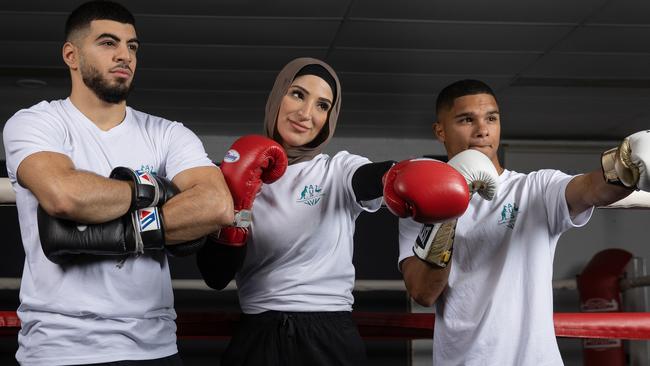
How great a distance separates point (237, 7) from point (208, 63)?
1.06m

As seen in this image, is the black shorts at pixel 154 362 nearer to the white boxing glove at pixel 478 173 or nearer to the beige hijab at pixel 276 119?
the beige hijab at pixel 276 119

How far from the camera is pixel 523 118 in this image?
21.6ft

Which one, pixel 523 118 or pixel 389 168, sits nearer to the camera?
pixel 389 168

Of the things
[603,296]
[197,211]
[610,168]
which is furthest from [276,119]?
[603,296]

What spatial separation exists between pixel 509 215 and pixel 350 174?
353 mm

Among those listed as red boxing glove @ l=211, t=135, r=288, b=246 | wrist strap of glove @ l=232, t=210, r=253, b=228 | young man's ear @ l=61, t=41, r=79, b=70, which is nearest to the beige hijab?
red boxing glove @ l=211, t=135, r=288, b=246

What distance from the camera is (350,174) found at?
5.45ft

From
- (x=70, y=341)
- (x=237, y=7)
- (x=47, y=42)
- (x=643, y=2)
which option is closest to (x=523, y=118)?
(x=643, y=2)

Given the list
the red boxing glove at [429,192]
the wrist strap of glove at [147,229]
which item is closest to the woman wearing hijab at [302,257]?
the red boxing glove at [429,192]

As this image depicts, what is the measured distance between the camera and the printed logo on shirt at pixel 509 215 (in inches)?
67.1

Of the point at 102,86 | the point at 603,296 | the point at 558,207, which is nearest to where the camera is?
the point at 102,86

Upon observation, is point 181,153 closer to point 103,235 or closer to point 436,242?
point 103,235

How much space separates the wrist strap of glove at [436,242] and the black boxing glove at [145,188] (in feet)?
1.58

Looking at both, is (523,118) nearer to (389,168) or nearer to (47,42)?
(47,42)
